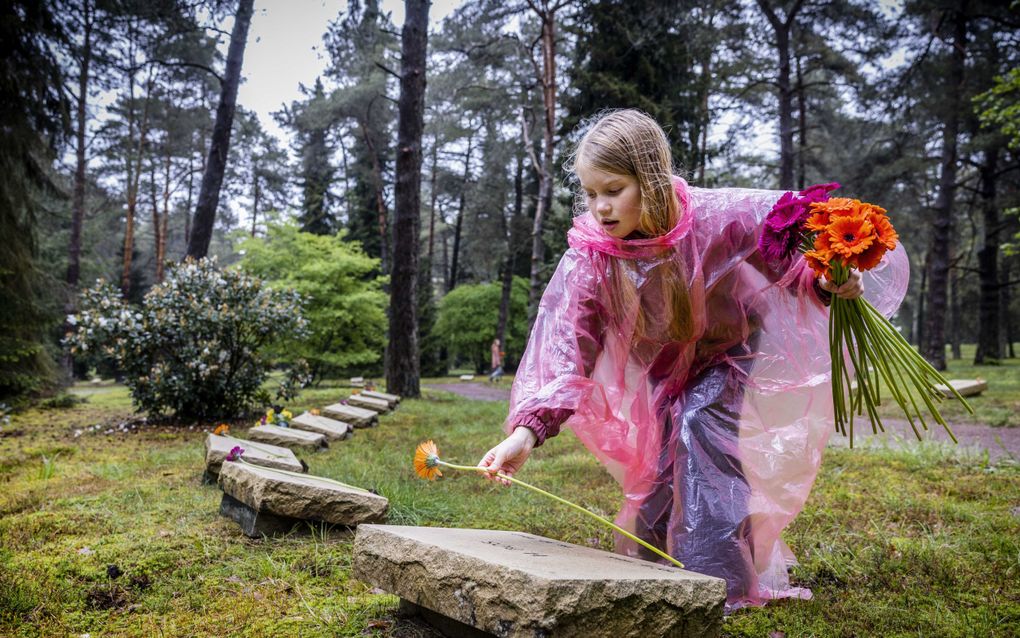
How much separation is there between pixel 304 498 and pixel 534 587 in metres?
1.62

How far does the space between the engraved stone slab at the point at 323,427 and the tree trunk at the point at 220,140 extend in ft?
13.6

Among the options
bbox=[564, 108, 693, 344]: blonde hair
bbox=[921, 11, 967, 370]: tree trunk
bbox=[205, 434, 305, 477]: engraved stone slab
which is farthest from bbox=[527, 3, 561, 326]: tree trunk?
bbox=[564, 108, 693, 344]: blonde hair

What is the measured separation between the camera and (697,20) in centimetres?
1173

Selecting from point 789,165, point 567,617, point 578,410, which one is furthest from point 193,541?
point 789,165

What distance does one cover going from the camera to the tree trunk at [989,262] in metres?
14.9

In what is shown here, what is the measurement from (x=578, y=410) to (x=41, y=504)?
285 cm

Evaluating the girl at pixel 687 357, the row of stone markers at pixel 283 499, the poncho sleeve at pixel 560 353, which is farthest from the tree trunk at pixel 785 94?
the row of stone markers at pixel 283 499

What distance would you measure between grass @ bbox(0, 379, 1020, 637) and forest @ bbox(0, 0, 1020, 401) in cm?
172

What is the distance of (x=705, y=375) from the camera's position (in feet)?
7.59

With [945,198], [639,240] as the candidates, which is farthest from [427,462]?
[945,198]

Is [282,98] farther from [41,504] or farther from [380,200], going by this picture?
[41,504]

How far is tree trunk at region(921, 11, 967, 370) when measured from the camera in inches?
482

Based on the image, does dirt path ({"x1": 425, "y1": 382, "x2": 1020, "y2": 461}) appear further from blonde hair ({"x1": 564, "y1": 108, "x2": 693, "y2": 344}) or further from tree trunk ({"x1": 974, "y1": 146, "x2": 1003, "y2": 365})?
tree trunk ({"x1": 974, "y1": 146, "x2": 1003, "y2": 365})

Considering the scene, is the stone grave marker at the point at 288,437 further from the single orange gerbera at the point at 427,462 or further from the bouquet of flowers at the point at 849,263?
the bouquet of flowers at the point at 849,263
